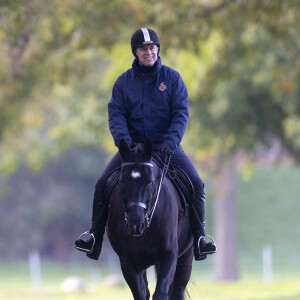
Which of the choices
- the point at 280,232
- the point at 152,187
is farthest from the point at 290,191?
the point at 152,187

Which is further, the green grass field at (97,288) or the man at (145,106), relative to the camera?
the green grass field at (97,288)

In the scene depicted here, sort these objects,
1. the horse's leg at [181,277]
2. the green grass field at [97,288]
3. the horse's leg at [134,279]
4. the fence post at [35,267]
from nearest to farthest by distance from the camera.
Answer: the horse's leg at [134,279] < the horse's leg at [181,277] < the green grass field at [97,288] < the fence post at [35,267]

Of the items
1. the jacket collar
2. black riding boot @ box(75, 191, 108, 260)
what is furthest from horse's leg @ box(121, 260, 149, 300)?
the jacket collar

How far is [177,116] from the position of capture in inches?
389

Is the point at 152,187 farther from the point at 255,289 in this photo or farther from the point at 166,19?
the point at 255,289

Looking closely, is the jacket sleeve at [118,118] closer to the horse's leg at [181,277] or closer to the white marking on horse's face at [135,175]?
the white marking on horse's face at [135,175]

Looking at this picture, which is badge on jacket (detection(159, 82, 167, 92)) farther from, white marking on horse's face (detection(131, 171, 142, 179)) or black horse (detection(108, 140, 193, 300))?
white marking on horse's face (detection(131, 171, 142, 179))

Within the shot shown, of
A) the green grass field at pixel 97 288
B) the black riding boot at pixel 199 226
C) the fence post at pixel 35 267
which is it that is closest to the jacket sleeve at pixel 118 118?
the black riding boot at pixel 199 226

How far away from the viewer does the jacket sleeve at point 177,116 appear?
971 centimetres

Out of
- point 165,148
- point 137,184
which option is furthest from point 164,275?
point 165,148

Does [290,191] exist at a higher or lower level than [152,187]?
higher

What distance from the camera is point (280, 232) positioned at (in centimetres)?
4703

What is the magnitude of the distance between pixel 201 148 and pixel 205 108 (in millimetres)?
2127

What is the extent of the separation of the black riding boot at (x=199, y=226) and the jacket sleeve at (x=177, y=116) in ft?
2.76
